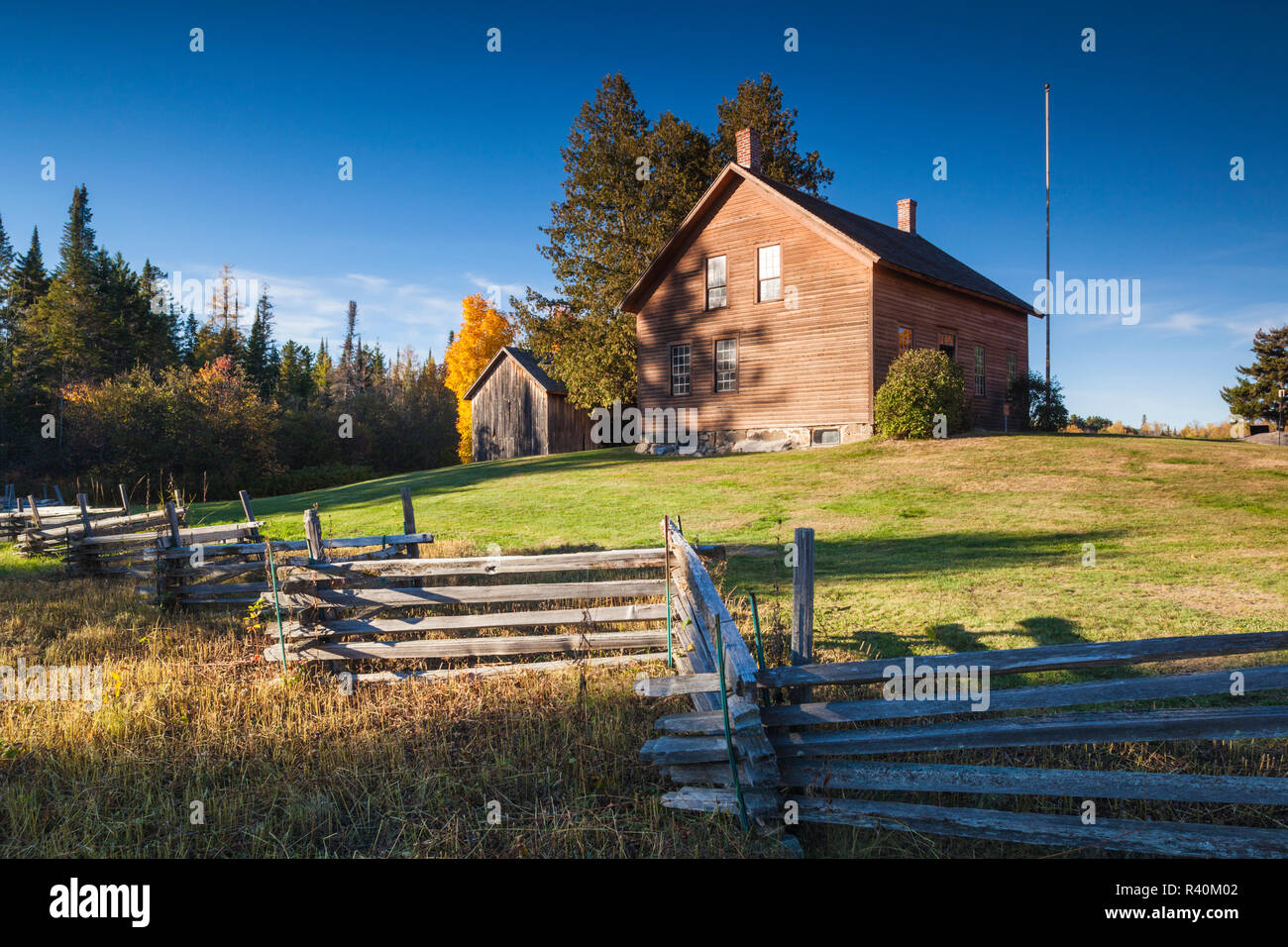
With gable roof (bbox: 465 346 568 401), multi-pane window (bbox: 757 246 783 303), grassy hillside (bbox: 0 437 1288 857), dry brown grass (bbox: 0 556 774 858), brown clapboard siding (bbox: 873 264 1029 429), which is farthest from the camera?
gable roof (bbox: 465 346 568 401)

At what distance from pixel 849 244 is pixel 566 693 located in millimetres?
19509

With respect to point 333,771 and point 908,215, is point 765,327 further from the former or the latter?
point 333,771

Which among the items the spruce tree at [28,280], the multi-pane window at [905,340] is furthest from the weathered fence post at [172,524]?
the spruce tree at [28,280]

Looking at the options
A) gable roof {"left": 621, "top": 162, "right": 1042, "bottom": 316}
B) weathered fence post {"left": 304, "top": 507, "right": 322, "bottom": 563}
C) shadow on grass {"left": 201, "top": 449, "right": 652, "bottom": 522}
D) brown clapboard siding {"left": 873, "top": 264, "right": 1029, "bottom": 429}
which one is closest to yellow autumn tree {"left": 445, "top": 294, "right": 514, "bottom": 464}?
shadow on grass {"left": 201, "top": 449, "right": 652, "bottom": 522}

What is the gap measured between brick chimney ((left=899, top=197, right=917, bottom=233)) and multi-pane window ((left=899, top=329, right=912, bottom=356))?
10.7 metres

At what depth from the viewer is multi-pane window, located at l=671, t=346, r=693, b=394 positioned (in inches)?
1045

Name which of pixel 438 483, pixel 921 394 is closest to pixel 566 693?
pixel 921 394

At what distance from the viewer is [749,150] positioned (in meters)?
25.2

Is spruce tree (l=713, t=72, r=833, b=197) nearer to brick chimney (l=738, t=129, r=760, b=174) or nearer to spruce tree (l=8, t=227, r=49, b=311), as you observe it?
brick chimney (l=738, t=129, r=760, b=174)

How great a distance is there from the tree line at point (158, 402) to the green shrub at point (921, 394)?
22316 mm

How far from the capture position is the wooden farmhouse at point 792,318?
22078 mm
